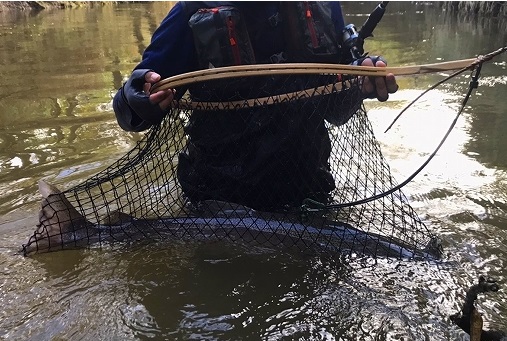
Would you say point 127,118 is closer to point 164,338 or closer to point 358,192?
point 164,338

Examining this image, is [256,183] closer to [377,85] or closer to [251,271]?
[251,271]

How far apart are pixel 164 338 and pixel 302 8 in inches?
79.2

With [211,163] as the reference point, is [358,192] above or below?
below

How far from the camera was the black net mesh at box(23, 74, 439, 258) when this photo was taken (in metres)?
2.92

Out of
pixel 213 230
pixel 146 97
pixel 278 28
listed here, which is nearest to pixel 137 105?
pixel 146 97

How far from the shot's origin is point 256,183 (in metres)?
3.27

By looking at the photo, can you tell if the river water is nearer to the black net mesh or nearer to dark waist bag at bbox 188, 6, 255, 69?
the black net mesh

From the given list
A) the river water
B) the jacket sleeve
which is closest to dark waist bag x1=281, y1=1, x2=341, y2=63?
the jacket sleeve

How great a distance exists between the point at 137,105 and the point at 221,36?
612 millimetres

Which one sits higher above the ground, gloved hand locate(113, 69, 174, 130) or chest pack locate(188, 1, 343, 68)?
chest pack locate(188, 1, 343, 68)

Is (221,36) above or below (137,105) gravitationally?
above

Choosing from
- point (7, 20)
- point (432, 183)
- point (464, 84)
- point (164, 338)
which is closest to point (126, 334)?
point (164, 338)

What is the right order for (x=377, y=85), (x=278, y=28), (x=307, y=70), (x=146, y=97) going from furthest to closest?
1. (x=278, y=28)
2. (x=146, y=97)
3. (x=377, y=85)
4. (x=307, y=70)

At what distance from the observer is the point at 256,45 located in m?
3.20
